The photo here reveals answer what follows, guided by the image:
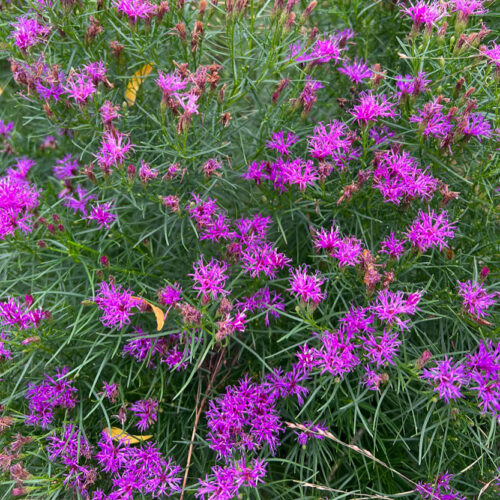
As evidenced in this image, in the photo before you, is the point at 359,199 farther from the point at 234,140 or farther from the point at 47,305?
the point at 47,305

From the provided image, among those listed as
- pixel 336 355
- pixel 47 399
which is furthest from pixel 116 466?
pixel 336 355

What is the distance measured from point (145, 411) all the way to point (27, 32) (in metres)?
1.50

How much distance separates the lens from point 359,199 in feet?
6.71

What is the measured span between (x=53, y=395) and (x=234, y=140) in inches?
50.9

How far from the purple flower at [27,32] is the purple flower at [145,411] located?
1.42 meters

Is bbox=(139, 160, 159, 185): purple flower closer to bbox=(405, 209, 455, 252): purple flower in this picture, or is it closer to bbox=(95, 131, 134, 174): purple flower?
bbox=(95, 131, 134, 174): purple flower

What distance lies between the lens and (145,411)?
1965 mm

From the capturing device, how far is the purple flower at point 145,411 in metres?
1.94

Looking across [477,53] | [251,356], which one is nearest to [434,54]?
[477,53]

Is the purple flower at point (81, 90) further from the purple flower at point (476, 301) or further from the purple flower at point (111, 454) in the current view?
the purple flower at point (476, 301)

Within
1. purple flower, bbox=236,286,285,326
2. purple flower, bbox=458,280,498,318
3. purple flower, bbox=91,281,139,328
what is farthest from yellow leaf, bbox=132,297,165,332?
purple flower, bbox=458,280,498,318

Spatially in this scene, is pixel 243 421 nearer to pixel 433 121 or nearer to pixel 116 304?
pixel 116 304

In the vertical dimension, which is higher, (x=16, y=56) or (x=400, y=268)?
(x=16, y=56)

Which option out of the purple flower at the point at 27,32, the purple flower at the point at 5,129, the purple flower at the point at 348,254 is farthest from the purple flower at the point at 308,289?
the purple flower at the point at 5,129
